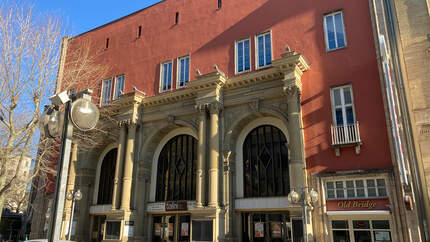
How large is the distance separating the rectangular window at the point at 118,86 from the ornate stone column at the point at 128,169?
4601 millimetres

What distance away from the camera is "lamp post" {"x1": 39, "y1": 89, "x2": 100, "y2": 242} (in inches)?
203

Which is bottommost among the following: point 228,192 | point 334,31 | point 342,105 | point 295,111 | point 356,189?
point 356,189

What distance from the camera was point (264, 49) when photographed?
2247 centimetres

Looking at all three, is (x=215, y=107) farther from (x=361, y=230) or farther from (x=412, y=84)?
(x=412, y=84)

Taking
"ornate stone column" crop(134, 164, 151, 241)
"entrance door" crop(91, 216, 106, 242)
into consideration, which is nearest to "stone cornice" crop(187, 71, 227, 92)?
"ornate stone column" crop(134, 164, 151, 241)

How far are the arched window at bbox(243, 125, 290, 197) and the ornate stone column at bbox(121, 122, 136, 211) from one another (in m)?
8.21

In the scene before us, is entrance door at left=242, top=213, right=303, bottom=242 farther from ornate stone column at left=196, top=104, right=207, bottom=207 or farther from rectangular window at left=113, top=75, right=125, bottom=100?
rectangular window at left=113, top=75, right=125, bottom=100

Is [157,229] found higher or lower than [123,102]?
lower

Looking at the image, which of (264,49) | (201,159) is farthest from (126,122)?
(264,49)

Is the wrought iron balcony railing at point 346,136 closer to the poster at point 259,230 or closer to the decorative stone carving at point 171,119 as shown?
the poster at point 259,230

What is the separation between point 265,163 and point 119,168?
34.9 ft

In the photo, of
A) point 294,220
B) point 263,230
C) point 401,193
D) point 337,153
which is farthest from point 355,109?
point 263,230

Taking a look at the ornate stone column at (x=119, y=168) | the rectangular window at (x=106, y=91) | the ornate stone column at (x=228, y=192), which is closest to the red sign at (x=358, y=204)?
the ornate stone column at (x=228, y=192)

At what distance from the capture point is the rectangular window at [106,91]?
96.5 ft
